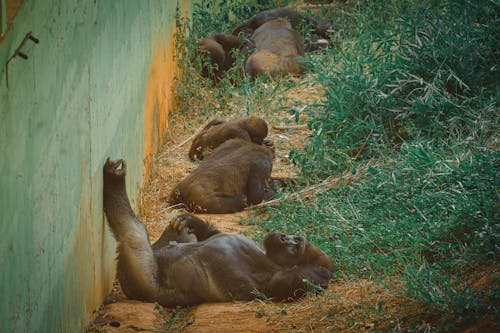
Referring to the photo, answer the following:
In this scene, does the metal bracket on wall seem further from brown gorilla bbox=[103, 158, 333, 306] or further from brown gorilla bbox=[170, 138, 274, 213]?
brown gorilla bbox=[170, 138, 274, 213]

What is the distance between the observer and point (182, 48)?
10438mm

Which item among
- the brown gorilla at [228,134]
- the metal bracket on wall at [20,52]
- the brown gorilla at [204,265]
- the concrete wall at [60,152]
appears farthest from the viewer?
the brown gorilla at [228,134]

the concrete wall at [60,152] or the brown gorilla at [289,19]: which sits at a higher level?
the concrete wall at [60,152]

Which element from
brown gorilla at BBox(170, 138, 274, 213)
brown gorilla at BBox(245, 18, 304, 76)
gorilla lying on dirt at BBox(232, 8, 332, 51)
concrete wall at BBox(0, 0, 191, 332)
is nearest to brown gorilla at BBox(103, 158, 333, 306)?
concrete wall at BBox(0, 0, 191, 332)

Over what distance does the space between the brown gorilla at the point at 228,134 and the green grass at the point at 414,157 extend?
499 mm

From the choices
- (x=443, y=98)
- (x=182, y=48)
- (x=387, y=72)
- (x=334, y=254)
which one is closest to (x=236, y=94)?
(x=182, y=48)

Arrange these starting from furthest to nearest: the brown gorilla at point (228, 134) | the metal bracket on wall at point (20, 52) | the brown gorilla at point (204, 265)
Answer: the brown gorilla at point (228, 134) < the brown gorilla at point (204, 265) < the metal bracket on wall at point (20, 52)

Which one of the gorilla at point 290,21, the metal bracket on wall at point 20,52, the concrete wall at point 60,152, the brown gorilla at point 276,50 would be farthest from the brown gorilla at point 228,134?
the metal bracket on wall at point 20,52

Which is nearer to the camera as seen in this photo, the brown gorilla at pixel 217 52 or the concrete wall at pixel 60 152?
the concrete wall at pixel 60 152

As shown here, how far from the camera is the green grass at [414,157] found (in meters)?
5.45

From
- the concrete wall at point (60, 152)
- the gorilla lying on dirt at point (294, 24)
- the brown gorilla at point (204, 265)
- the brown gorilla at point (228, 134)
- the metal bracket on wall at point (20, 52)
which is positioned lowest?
the gorilla lying on dirt at point (294, 24)

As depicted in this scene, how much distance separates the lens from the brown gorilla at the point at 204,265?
5.62 meters

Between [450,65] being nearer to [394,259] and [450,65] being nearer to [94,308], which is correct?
[394,259]

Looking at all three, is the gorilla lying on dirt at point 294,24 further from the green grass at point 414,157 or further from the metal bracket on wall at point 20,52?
the metal bracket on wall at point 20,52
